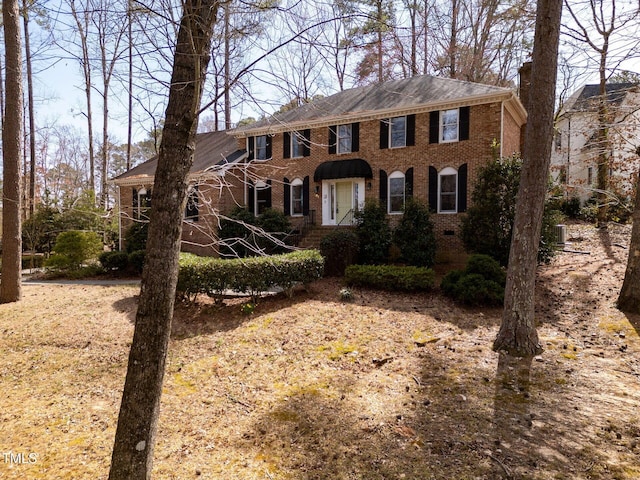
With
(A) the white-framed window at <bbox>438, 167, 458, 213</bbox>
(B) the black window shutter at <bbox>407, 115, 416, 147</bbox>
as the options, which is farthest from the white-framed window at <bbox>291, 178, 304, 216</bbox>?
(A) the white-framed window at <bbox>438, 167, 458, 213</bbox>

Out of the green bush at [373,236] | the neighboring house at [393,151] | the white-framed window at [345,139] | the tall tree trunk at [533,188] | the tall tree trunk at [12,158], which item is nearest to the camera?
the tall tree trunk at [533,188]

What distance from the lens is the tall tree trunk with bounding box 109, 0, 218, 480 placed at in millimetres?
2414

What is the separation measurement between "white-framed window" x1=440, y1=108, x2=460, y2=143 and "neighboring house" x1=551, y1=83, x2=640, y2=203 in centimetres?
303

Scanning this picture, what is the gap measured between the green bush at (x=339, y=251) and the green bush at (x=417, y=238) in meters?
1.42

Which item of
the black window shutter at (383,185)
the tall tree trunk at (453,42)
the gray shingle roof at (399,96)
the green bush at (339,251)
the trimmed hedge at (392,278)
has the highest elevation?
the tall tree trunk at (453,42)

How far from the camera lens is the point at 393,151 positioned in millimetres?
13789

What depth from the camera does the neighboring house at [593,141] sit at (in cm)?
893

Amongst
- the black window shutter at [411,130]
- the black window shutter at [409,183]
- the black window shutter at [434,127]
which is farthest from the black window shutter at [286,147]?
the black window shutter at [434,127]

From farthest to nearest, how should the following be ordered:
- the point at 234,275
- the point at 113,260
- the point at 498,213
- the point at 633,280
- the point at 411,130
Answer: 1. the point at 113,260
2. the point at 411,130
3. the point at 498,213
4. the point at 234,275
5. the point at 633,280

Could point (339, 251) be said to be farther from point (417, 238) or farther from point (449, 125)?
point (449, 125)

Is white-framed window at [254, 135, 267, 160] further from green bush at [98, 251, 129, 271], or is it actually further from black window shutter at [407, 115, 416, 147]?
green bush at [98, 251, 129, 271]

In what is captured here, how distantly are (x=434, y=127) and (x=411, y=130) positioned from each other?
822 mm

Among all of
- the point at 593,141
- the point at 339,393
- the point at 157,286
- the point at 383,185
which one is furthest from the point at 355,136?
the point at 157,286

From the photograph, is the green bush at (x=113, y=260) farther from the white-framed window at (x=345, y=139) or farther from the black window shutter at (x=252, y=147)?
the white-framed window at (x=345, y=139)
